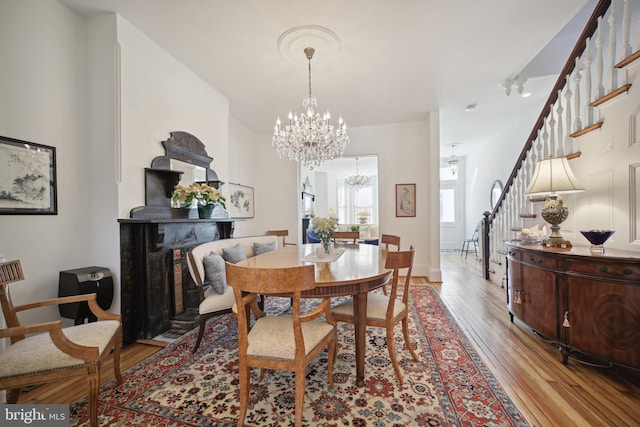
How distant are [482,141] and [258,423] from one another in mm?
7611

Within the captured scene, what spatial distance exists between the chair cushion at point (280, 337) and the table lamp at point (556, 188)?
2.25 m

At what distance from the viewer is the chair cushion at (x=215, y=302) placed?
2.17 metres

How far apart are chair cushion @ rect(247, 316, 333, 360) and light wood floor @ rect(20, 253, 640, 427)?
4.29ft

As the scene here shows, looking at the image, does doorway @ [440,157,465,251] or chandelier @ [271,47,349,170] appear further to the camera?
doorway @ [440,157,465,251]

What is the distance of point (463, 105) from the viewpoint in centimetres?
439

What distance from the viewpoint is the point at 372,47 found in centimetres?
279

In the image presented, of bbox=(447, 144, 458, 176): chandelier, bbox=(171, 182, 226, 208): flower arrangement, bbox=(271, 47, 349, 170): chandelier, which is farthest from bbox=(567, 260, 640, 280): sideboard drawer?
bbox=(447, 144, 458, 176): chandelier

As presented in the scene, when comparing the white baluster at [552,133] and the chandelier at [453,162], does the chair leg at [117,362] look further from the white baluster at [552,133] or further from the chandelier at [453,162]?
the chandelier at [453,162]

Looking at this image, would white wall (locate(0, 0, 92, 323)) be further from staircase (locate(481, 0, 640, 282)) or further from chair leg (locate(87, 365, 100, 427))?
staircase (locate(481, 0, 640, 282))

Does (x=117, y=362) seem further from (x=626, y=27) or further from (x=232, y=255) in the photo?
(x=626, y=27)

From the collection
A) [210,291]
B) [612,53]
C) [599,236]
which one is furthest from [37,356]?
[612,53]

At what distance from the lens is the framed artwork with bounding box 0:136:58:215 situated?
6.17 feet

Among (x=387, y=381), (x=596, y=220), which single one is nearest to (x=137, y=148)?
(x=387, y=381)

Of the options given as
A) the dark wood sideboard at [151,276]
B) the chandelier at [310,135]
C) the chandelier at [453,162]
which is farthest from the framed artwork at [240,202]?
the chandelier at [453,162]
